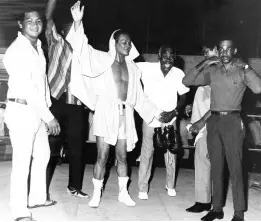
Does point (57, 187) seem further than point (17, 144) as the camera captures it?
Yes

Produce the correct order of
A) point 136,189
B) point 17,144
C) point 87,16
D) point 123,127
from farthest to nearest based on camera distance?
point 87,16, point 136,189, point 123,127, point 17,144

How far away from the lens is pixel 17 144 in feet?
11.3

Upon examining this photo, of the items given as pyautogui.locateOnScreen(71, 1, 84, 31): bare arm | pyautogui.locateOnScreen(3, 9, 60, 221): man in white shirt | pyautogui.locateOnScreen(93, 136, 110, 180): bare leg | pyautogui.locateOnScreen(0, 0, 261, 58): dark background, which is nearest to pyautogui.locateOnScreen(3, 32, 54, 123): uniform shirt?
pyautogui.locateOnScreen(3, 9, 60, 221): man in white shirt

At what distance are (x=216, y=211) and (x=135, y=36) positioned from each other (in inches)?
207

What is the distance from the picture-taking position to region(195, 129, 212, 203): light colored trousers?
423 centimetres

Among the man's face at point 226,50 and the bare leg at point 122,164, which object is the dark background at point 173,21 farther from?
the man's face at point 226,50

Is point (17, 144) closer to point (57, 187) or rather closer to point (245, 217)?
point (57, 187)

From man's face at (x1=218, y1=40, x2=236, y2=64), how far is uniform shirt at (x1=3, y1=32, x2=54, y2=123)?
1.68 m

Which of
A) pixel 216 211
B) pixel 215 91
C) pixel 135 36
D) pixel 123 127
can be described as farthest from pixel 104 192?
pixel 135 36

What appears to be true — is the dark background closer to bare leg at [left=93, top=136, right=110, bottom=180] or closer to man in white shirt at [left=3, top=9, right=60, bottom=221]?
bare leg at [left=93, top=136, right=110, bottom=180]

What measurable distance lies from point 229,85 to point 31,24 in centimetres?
188

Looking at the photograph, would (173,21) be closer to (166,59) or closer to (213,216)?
(166,59)

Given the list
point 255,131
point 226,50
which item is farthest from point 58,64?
point 255,131

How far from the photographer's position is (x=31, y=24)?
11.6 feet
